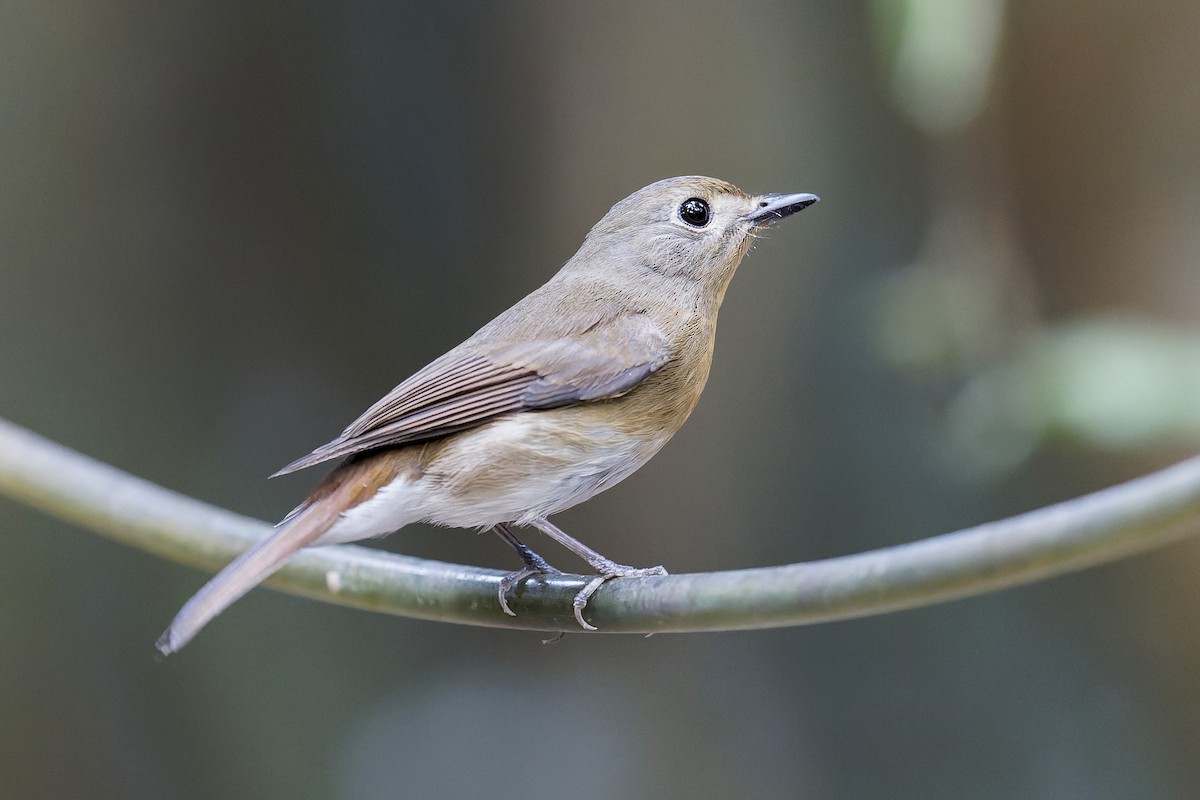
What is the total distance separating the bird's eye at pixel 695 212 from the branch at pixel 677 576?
2.28ft

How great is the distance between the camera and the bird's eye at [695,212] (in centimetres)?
212

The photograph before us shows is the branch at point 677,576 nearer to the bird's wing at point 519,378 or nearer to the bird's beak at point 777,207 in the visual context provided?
the bird's wing at point 519,378

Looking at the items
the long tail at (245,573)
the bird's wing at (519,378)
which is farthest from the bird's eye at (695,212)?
the long tail at (245,573)

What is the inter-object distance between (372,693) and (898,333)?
2.10 meters

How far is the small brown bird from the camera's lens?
5.95ft

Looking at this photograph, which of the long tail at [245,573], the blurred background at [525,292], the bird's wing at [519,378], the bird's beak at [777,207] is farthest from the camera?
the blurred background at [525,292]

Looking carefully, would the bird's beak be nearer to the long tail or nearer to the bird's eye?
the bird's eye

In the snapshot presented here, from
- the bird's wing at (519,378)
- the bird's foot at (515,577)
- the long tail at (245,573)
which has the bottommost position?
the bird's foot at (515,577)

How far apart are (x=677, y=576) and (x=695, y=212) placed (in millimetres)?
965

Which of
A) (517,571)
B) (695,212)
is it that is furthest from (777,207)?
(517,571)

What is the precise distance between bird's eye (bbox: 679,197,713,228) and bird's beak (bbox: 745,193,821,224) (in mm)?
84

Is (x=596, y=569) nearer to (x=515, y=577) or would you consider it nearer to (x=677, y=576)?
(x=515, y=577)

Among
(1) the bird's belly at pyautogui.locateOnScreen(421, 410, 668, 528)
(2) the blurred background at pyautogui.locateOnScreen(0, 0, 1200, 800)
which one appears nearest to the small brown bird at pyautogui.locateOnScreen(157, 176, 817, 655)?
(1) the bird's belly at pyautogui.locateOnScreen(421, 410, 668, 528)

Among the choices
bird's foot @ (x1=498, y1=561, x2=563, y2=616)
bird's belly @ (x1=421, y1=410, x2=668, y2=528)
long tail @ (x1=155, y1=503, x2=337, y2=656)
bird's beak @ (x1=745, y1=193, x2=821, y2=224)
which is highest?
bird's beak @ (x1=745, y1=193, x2=821, y2=224)
